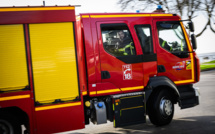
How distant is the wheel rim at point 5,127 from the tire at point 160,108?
3.16 m

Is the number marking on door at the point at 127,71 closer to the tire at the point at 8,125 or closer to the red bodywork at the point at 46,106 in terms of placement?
the red bodywork at the point at 46,106

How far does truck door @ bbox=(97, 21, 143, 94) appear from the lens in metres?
5.83

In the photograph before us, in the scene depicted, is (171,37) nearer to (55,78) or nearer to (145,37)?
(145,37)

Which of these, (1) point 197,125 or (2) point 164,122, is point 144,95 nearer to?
(2) point 164,122

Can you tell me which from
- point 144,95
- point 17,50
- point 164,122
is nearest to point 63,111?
point 17,50

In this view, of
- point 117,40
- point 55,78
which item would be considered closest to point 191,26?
point 117,40

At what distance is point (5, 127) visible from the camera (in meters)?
5.00

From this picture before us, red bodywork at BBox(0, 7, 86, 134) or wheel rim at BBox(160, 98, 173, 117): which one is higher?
red bodywork at BBox(0, 7, 86, 134)

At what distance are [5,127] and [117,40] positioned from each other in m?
2.90

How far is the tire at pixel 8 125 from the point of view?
16.3 ft

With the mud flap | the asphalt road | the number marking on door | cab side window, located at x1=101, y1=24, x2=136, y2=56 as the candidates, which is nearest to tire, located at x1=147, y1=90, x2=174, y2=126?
the asphalt road

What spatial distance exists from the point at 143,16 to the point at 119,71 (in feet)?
4.85

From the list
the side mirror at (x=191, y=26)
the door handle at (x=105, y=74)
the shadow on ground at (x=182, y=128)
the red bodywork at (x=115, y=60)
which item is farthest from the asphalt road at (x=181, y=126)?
the side mirror at (x=191, y=26)

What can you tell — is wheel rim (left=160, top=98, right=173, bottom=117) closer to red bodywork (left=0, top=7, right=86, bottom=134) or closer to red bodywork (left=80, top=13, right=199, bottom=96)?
red bodywork (left=80, top=13, right=199, bottom=96)
